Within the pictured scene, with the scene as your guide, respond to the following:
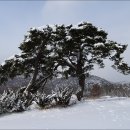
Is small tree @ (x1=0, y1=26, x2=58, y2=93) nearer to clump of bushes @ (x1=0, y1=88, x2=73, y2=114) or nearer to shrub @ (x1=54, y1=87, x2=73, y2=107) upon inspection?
clump of bushes @ (x1=0, y1=88, x2=73, y2=114)

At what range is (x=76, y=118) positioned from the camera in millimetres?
10555

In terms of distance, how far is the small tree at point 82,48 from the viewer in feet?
53.6

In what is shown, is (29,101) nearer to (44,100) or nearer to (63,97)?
(44,100)

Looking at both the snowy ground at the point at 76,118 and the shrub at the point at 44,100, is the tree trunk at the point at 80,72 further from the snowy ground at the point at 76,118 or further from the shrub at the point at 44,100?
the snowy ground at the point at 76,118

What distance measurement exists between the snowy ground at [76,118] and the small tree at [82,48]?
12.0ft

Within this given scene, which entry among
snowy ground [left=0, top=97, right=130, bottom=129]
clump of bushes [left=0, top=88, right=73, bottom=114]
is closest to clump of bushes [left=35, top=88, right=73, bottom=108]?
clump of bushes [left=0, top=88, right=73, bottom=114]

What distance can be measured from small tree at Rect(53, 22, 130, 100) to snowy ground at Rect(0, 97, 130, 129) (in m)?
3.67

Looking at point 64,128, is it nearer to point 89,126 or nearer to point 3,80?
point 89,126

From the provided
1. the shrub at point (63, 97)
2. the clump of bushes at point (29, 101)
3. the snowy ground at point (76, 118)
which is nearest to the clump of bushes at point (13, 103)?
the clump of bushes at point (29, 101)

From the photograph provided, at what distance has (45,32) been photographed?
1628 centimetres

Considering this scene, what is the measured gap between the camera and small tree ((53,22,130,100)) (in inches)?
643

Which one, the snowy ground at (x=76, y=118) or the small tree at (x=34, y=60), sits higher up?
the small tree at (x=34, y=60)

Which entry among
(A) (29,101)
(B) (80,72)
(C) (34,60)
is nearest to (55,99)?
(A) (29,101)

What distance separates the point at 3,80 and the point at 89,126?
10.3m
